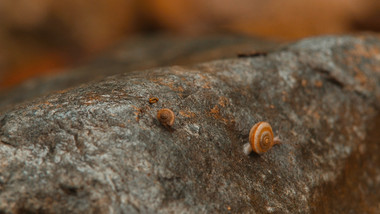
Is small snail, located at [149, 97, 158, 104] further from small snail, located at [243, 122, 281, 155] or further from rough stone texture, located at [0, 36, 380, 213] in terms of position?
small snail, located at [243, 122, 281, 155]

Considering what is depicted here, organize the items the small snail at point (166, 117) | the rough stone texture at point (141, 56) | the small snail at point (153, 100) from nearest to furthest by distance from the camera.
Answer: the small snail at point (166, 117)
the small snail at point (153, 100)
the rough stone texture at point (141, 56)

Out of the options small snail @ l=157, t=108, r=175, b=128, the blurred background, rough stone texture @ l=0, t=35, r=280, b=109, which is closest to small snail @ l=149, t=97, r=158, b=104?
small snail @ l=157, t=108, r=175, b=128

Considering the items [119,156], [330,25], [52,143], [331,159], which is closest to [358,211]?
[331,159]

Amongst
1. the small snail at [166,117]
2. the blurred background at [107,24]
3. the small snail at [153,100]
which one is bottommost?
the small snail at [166,117]

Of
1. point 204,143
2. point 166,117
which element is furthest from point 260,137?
point 166,117

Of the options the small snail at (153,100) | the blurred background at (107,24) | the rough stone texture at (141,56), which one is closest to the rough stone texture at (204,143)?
the small snail at (153,100)

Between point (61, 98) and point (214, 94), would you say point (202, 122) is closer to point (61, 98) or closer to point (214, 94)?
point (214, 94)

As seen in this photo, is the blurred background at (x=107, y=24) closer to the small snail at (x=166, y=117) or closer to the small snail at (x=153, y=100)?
the small snail at (x=153, y=100)
